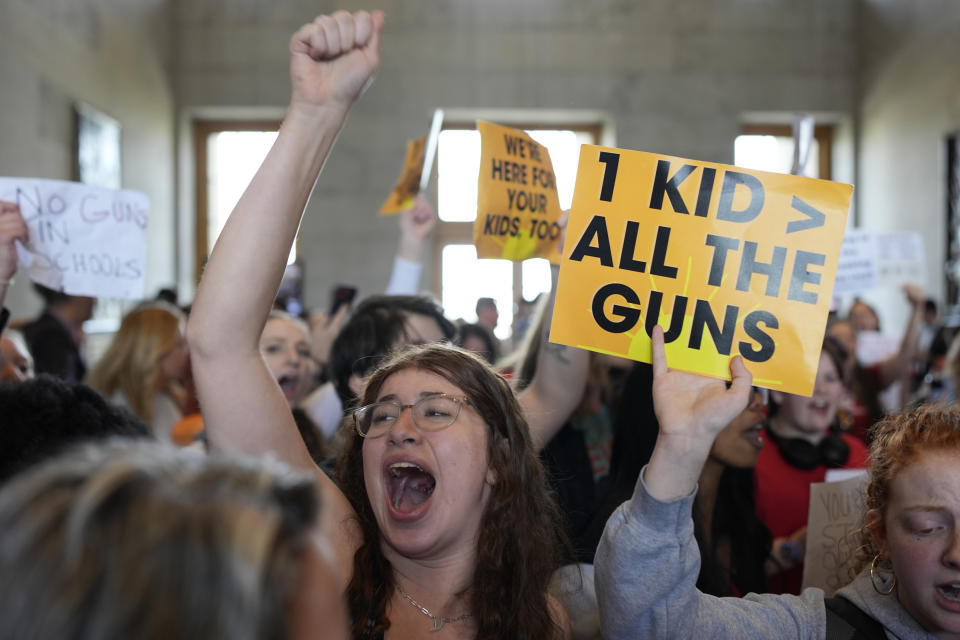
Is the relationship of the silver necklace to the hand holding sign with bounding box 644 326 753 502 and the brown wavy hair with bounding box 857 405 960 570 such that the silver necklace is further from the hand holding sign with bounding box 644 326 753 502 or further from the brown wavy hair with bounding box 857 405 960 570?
the brown wavy hair with bounding box 857 405 960 570

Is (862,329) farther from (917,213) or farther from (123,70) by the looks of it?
(123,70)

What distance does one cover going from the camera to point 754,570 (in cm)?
204

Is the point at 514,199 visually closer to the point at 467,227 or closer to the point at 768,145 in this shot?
the point at 467,227

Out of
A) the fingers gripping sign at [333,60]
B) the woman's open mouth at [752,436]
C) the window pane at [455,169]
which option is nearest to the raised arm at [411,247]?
the woman's open mouth at [752,436]

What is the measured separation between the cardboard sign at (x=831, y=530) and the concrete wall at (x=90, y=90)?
633cm

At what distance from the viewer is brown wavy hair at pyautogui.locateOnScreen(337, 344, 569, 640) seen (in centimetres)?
139

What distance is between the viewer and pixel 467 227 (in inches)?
456

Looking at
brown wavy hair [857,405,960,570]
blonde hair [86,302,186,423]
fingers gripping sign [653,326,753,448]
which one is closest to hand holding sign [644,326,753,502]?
fingers gripping sign [653,326,753,448]

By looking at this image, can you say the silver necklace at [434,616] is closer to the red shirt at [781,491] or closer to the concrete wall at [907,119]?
the red shirt at [781,491]

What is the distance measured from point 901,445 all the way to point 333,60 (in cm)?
111

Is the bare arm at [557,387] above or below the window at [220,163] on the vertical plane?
below

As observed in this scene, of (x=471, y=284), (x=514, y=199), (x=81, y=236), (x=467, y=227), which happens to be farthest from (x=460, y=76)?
(x=81, y=236)

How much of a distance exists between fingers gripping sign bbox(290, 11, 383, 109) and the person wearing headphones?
4.68 feet

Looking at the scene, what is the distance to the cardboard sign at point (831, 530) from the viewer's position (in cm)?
186
